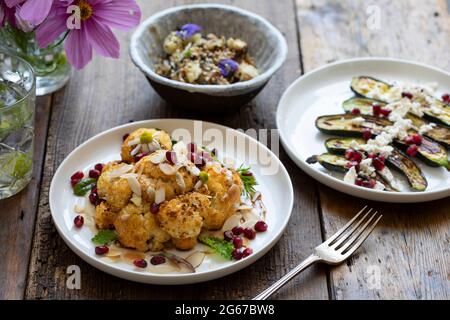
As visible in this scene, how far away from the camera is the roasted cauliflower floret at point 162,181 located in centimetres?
208

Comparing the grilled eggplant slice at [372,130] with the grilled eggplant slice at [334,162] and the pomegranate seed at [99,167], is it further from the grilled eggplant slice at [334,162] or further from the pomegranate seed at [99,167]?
the pomegranate seed at [99,167]

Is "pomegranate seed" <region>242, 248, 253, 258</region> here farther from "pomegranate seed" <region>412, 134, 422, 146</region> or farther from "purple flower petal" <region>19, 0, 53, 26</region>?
"purple flower petal" <region>19, 0, 53, 26</region>

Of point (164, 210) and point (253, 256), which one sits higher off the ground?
point (164, 210)

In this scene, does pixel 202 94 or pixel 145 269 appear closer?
pixel 145 269

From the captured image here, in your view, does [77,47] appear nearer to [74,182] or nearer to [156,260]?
[74,182]

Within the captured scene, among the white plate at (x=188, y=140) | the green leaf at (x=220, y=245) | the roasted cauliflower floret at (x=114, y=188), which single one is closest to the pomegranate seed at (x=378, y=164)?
the white plate at (x=188, y=140)

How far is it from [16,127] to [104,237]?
519 millimetres

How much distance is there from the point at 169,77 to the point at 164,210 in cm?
87

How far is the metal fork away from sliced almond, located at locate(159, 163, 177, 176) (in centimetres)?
46

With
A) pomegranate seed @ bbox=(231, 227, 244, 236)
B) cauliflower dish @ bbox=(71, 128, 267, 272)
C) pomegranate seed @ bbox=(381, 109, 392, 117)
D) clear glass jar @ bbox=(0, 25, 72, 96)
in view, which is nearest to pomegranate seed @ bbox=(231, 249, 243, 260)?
cauliflower dish @ bbox=(71, 128, 267, 272)

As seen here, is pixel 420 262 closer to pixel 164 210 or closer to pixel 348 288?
pixel 348 288

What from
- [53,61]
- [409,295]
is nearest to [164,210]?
[409,295]

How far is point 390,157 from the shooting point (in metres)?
2.51

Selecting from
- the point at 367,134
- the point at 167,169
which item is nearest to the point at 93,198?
the point at 167,169
